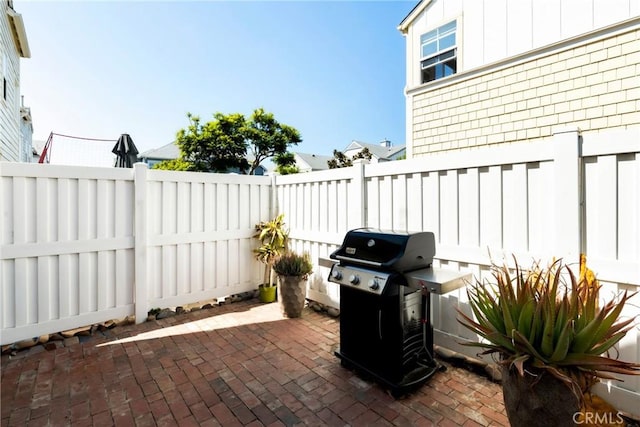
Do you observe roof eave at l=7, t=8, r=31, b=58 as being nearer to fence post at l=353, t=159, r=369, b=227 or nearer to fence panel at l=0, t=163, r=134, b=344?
fence panel at l=0, t=163, r=134, b=344

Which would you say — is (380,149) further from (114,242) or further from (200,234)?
(114,242)

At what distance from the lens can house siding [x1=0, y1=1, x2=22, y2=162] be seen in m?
6.20

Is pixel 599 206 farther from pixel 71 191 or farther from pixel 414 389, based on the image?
pixel 71 191

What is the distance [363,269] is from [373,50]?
505 inches

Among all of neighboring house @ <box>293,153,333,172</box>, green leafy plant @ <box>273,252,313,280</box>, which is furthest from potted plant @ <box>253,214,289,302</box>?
neighboring house @ <box>293,153,333,172</box>

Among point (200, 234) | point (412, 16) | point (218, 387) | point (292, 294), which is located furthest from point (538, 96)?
point (218, 387)

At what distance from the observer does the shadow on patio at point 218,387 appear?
91.3 inches

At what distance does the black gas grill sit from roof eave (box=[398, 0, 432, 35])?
6.58 m

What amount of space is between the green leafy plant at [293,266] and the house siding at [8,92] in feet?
18.3

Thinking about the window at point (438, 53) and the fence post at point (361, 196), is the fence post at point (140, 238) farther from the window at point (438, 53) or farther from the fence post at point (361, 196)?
the window at point (438, 53)

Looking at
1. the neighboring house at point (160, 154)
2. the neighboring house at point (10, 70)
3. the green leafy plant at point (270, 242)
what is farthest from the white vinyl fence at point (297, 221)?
the neighboring house at point (160, 154)

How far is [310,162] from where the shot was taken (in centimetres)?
2828

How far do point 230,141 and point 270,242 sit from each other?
1366 centimetres

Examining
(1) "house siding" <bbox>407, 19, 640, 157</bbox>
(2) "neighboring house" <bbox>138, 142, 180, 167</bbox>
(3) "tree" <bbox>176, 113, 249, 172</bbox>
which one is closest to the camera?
(1) "house siding" <bbox>407, 19, 640, 157</bbox>
